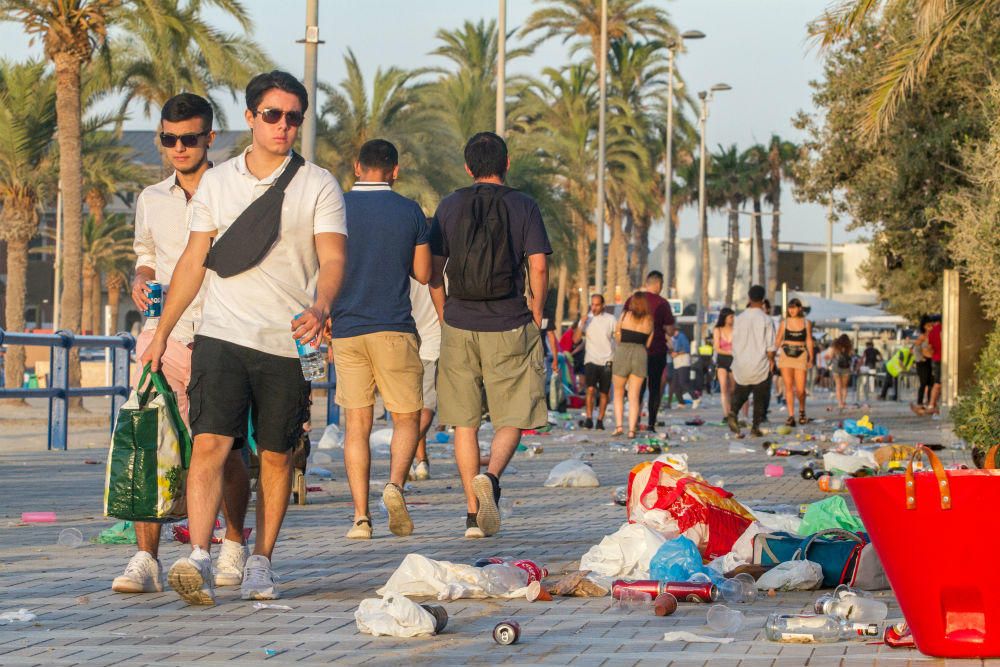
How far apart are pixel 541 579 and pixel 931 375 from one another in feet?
83.0

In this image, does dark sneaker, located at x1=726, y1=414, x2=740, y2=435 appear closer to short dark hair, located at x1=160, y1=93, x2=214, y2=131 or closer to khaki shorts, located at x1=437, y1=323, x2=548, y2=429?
khaki shorts, located at x1=437, y1=323, x2=548, y2=429

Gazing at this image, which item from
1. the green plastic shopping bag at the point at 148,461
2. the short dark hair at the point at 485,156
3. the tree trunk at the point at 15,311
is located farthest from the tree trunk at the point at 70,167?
the green plastic shopping bag at the point at 148,461

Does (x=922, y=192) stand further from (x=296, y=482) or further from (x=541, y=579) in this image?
(x=541, y=579)

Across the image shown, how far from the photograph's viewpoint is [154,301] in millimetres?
6395

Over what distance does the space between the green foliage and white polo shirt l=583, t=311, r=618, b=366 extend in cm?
597

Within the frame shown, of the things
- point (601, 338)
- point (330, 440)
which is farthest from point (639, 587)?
point (601, 338)

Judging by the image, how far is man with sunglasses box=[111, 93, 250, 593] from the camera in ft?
20.7

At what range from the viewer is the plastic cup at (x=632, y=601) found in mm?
6160

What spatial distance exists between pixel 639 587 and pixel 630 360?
12313 millimetres

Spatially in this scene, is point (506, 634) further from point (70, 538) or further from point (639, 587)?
point (70, 538)

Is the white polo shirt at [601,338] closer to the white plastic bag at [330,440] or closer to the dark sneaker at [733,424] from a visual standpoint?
the dark sneaker at [733,424]

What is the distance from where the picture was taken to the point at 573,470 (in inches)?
477

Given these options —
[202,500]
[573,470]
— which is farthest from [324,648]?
[573,470]

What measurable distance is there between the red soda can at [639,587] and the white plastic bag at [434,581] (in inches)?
20.4
